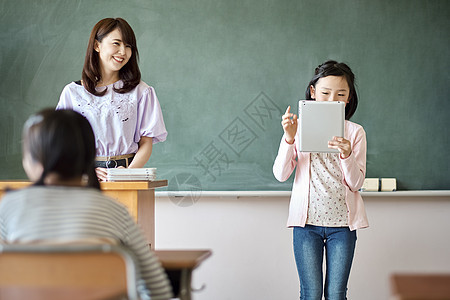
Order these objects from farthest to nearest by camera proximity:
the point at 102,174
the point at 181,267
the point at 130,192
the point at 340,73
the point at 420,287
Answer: the point at 340,73
the point at 102,174
the point at 130,192
the point at 181,267
the point at 420,287

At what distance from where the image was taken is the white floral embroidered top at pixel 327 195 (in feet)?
8.27

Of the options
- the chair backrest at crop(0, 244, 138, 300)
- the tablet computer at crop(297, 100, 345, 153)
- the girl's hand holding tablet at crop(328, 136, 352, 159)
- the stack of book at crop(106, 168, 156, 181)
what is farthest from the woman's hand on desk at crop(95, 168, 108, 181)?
the chair backrest at crop(0, 244, 138, 300)

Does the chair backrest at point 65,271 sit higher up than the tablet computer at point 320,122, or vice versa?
the tablet computer at point 320,122

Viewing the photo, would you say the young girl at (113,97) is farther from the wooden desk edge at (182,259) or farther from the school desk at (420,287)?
the school desk at (420,287)

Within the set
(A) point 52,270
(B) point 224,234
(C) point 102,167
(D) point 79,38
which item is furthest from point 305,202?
(D) point 79,38

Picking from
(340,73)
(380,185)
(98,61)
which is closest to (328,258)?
(340,73)

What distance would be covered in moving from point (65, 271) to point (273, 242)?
242cm

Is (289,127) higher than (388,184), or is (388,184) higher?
(289,127)

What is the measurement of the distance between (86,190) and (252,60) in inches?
89.5

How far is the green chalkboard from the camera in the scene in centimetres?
348

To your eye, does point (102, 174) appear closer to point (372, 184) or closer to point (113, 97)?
point (113, 97)

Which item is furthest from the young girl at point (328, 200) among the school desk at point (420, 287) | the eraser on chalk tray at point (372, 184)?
the school desk at point (420, 287)

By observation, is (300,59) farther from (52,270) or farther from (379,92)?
(52,270)

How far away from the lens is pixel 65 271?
1.32 metres
